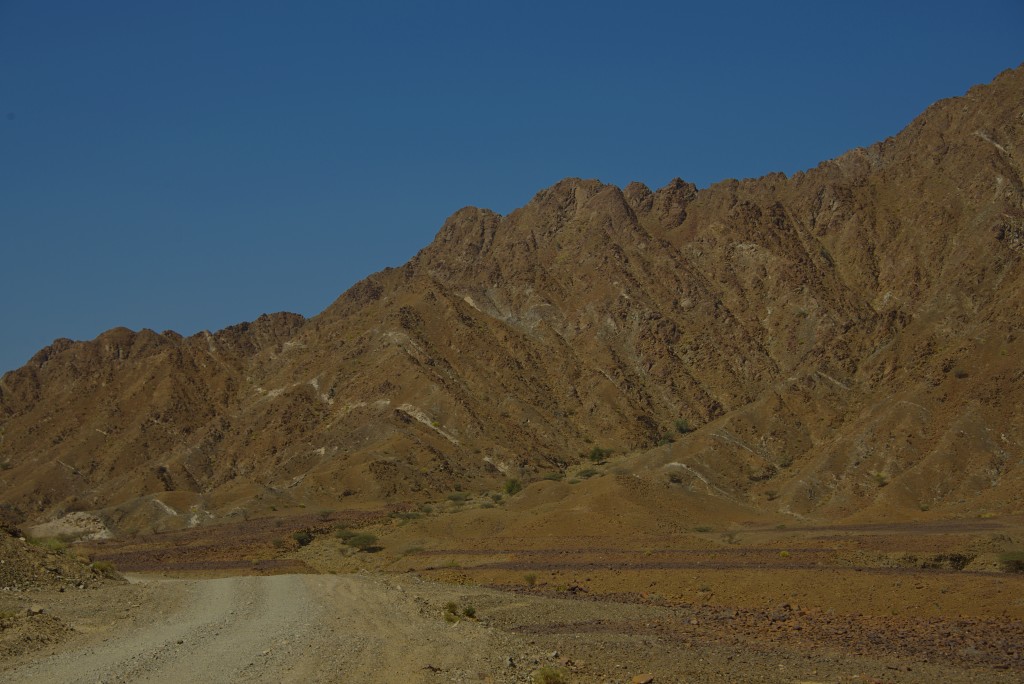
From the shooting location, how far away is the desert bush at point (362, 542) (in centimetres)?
6035

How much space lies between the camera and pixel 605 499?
2516 inches

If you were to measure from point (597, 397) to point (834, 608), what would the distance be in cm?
8589

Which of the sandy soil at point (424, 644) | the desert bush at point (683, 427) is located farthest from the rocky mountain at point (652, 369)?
the sandy soil at point (424, 644)

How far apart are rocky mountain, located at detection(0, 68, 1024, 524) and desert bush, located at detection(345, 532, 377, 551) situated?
2301cm

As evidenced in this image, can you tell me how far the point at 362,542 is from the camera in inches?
2403

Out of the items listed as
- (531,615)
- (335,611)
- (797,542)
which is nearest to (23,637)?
(335,611)

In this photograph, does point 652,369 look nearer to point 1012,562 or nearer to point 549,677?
point 1012,562

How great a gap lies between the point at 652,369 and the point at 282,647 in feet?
342

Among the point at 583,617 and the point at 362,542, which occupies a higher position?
the point at 362,542

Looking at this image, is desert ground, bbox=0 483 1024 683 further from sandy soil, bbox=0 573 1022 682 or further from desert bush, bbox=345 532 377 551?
desert bush, bbox=345 532 377 551

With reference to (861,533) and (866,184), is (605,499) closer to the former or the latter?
(861,533)

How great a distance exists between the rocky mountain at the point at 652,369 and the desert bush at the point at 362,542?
906 inches

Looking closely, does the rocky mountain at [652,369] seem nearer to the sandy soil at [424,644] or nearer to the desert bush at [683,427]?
the desert bush at [683,427]

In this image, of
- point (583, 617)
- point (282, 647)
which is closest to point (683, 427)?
point (583, 617)
